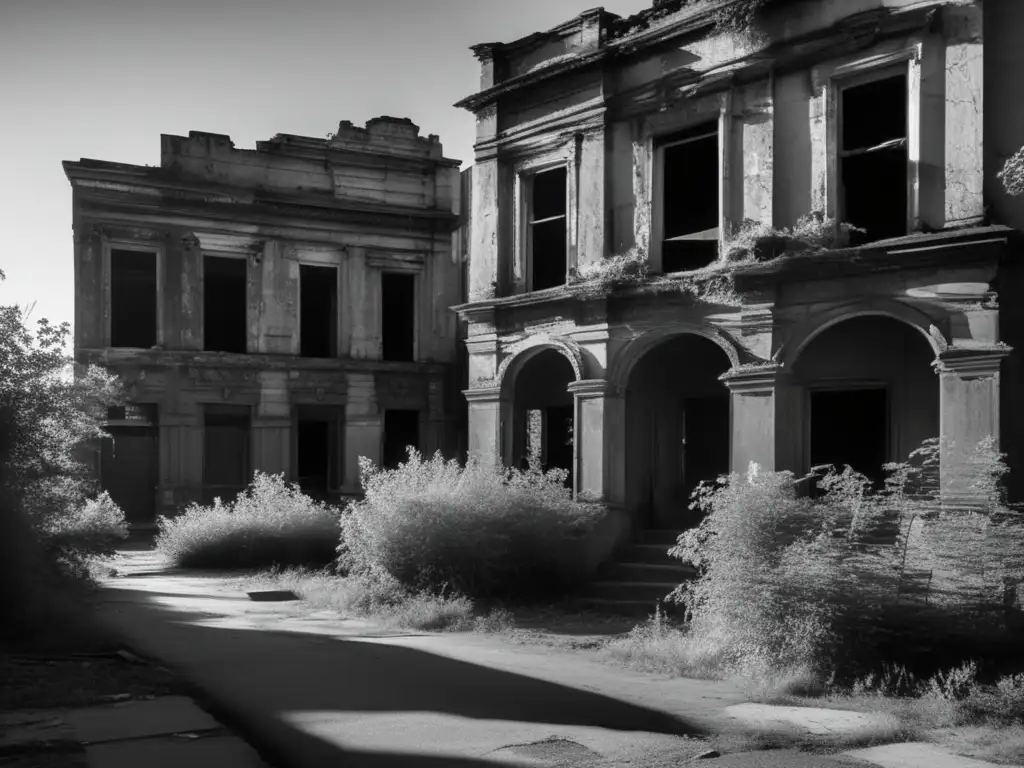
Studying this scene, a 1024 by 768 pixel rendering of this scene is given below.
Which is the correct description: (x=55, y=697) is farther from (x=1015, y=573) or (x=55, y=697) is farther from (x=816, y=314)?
(x=816, y=314)

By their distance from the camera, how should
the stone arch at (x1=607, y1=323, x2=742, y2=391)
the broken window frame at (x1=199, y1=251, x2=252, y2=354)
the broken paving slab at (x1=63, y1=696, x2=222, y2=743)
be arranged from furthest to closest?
the broken window frame at (x1=199, y1=251, x2=252, y2=354) → the stone arch at (x1=607, y1=323, x2=742, y2=391) → the broken paving slab at (x1=63, y1=696, x2=222, y2=743)

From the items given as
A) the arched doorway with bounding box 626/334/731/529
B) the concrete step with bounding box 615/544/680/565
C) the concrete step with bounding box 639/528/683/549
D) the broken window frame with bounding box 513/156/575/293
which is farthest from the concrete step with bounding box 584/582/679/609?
the broken window frame with bounding box 513/156/575/293

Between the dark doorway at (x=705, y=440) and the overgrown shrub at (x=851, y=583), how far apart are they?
7.26 meters

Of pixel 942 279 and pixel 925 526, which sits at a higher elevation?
pixel 942 279

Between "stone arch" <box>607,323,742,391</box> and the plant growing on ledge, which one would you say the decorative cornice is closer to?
"stone arch" <box>607,323,742,391</box>

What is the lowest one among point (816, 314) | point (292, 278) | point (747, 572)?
point (747, 572)

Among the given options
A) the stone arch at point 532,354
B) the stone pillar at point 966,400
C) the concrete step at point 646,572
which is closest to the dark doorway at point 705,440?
the stone arch at point 532,354

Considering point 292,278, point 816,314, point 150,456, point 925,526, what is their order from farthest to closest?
point 292,278
point 150,456
point 816,314
point 925,526

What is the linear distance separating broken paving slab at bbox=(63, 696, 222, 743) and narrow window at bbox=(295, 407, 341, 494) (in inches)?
736

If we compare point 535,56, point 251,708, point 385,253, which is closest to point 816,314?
point 535,56

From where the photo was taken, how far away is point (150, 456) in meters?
25.2

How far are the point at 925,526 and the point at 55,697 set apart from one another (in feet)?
24.4

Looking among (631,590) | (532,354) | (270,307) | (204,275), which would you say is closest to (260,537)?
(532,354)

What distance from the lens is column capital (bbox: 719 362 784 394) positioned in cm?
1398
